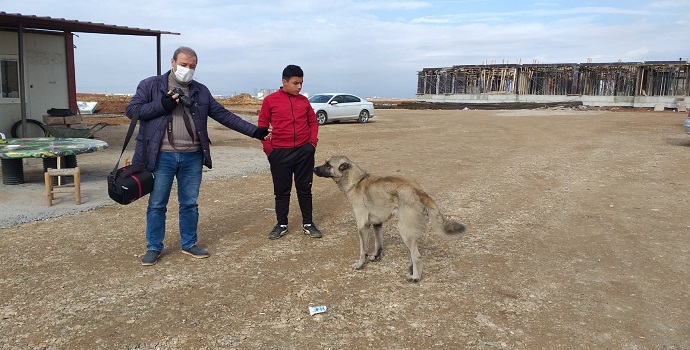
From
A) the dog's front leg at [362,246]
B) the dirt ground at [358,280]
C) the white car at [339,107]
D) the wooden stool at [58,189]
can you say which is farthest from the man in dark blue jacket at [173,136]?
the white car at [339,107]

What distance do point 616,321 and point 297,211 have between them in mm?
4310

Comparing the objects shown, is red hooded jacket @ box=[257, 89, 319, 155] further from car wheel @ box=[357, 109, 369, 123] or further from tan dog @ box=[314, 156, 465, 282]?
car wheel @ box=[357, 109, 369, 123]

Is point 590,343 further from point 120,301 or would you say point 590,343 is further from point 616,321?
point 120,301

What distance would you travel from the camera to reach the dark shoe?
4822 mm

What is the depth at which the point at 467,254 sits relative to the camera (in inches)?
209

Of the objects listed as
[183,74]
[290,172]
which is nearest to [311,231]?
[290,172]

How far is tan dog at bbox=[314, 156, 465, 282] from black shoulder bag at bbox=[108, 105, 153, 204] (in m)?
1.61

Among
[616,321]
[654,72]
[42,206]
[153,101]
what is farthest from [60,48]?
[654,72]

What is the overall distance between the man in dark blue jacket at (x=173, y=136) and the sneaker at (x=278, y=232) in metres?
0.87

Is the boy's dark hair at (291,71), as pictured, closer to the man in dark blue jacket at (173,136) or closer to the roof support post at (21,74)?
the man in dark blue jacket at (173,136)

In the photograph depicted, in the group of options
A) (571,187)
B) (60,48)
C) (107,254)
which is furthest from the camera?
(60,48)

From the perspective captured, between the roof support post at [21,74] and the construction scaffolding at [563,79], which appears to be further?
the construction scaffolding at [563,79]

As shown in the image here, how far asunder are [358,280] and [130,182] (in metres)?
2.19

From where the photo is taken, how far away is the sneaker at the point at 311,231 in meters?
5.80
